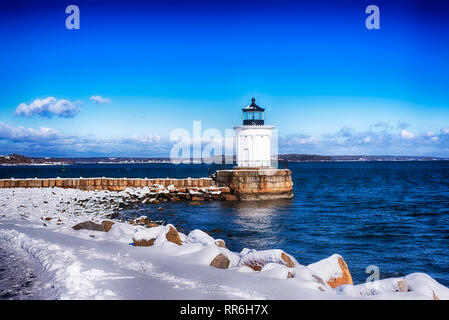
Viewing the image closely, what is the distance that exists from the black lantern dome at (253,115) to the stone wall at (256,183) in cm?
307

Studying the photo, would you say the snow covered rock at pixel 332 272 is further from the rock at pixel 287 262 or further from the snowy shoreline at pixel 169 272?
the rock at pixel 287 262

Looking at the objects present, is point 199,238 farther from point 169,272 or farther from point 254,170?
point 254,170

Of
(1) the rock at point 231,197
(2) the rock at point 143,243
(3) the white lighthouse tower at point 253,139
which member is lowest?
(1) the rock at point 231,197

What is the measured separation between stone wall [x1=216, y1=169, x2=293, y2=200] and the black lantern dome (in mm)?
3068

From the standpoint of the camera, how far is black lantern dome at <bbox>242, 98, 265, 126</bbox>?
77.0 feet

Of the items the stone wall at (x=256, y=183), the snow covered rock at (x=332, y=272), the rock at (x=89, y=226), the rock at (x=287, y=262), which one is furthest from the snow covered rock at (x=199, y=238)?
the stone wall at (x=256, y=183)

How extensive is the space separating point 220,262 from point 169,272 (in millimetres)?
961

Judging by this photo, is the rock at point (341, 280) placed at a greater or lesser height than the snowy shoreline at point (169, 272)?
lesser

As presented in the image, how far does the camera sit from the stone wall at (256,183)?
22203mm

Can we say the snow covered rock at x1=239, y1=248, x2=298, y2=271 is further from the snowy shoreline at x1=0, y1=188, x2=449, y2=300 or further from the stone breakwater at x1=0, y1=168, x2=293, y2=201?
the stone breakwater at x1=0, y1=168, x2=293, y2=201

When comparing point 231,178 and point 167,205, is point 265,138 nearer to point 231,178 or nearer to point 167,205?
point 231,178

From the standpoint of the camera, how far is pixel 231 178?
74.2 ft

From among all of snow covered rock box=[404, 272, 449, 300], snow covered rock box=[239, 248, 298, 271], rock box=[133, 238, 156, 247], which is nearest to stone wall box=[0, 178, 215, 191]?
rock box=[133, 238, 156, 247]
